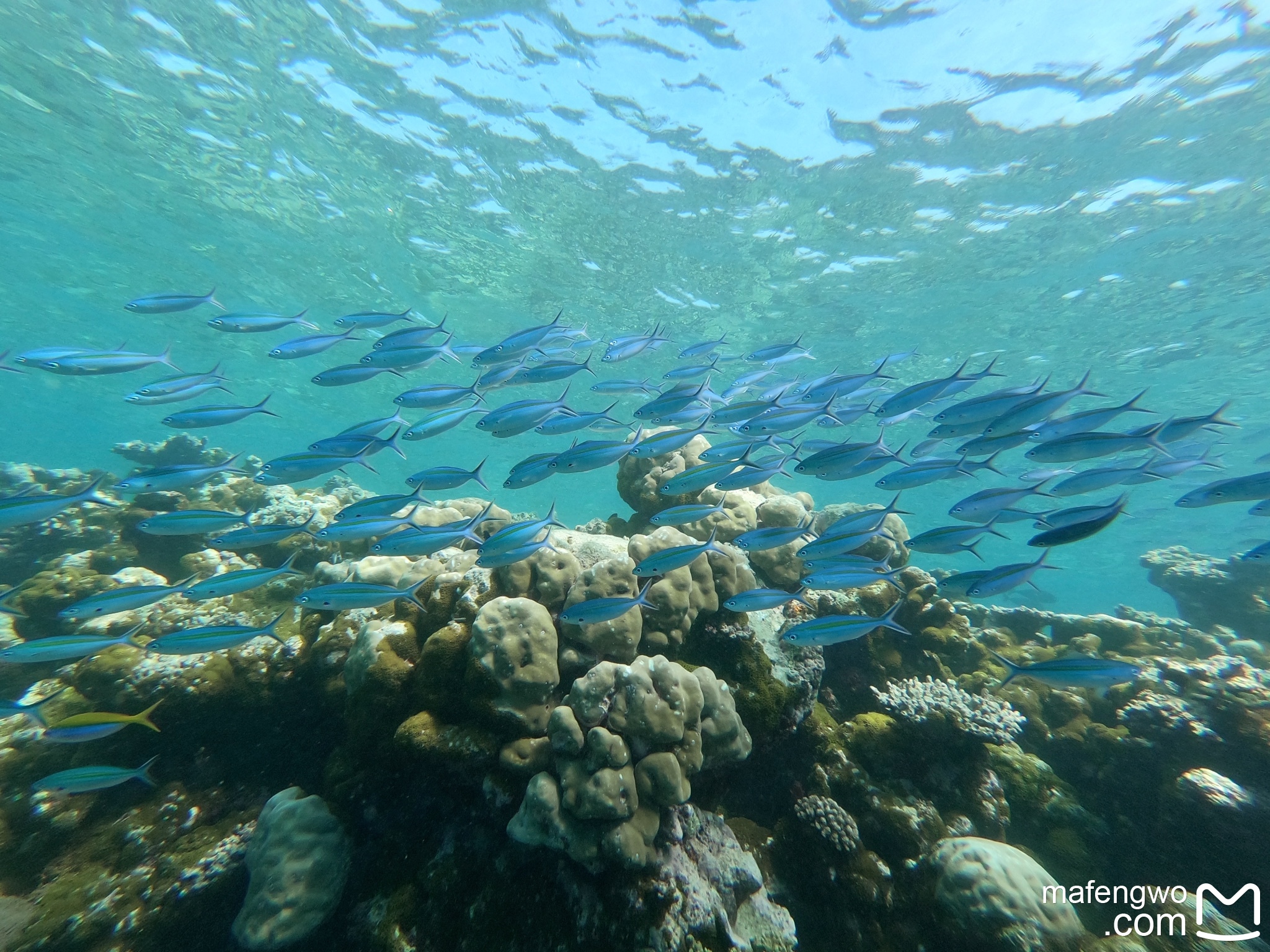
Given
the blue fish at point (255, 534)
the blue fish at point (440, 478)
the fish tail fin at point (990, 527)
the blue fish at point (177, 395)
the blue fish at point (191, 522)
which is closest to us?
the blue fish at point (255, 534)

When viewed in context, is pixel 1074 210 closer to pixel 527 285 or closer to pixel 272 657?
pixel 527 285

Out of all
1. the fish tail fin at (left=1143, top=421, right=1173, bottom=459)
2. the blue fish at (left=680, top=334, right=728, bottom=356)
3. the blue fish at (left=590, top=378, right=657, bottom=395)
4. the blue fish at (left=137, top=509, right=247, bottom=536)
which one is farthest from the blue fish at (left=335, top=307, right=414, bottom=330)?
the fish tail fin at (left=1143, top=421, right=1173, bottom=459)

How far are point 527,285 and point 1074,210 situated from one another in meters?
18.4

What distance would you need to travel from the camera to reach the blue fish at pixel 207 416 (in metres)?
4.98

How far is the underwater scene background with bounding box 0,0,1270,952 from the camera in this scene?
360cm

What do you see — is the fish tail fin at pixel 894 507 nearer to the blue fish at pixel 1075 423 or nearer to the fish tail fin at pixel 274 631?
the blue fish at pixel 1075 423

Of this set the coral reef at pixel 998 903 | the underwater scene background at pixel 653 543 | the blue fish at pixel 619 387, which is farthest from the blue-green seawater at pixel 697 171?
the coral reef at pixel 998 903

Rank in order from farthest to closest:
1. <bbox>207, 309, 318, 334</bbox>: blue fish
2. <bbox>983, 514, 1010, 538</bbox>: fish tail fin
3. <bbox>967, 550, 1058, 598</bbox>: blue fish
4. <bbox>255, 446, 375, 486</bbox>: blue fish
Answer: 1. <bbox>207, 309, 318, 334</bbox>: blue fish
2. <bbox>983, 514, 1010, 538</bbox>: fish tail fin
3. <bbox>255, 446, 375, 486</bbox>: blue fish
4. <bbox>967, 550, 1058, 598</bbox>: blue fish

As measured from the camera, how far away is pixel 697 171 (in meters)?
14.1

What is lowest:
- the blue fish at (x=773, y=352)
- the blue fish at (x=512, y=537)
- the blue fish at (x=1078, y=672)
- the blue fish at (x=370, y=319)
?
the blue fish at (x=1078, y=672)

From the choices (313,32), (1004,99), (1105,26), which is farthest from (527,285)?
(1105,26)

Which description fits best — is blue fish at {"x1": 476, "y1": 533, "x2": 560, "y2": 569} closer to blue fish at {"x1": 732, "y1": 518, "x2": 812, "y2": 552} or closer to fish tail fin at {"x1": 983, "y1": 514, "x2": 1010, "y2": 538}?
blue fish at {"x1": 732, "y1": 518, "x2": 812, "y2": 552}

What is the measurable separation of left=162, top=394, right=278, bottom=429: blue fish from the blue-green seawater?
11.8m

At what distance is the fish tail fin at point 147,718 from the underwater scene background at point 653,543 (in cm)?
7
